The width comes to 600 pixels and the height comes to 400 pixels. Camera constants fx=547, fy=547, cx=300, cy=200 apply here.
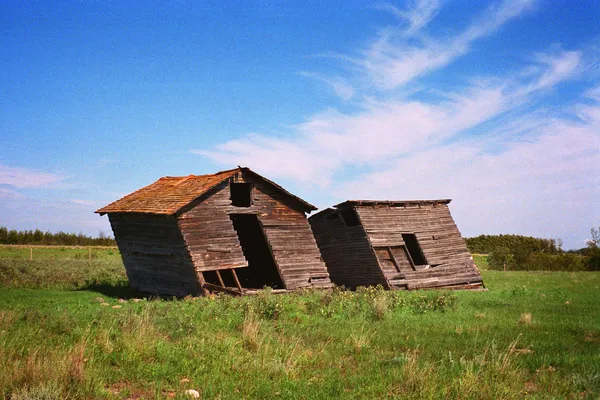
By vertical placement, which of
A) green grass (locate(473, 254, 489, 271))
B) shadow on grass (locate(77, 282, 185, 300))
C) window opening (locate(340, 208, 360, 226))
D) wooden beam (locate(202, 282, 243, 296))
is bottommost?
shadow on grass (locate(77, 282, 185, 300))

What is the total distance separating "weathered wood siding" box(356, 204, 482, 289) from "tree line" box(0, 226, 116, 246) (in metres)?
39.3

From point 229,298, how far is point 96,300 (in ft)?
17.9

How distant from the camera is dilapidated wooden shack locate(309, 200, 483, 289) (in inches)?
1001

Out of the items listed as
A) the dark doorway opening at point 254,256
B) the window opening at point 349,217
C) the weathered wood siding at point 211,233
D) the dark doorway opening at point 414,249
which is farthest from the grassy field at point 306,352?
the dark doorway opening at point 254,256

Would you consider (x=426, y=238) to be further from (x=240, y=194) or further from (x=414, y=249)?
(x=240, y=194)

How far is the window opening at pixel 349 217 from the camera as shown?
87.4 feet

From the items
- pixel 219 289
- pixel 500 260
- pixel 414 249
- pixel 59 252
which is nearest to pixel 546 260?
pixel 500 260

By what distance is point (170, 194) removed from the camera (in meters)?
22.7

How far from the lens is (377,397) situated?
755 centimetres

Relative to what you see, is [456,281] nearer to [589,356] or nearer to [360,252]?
[360,252]

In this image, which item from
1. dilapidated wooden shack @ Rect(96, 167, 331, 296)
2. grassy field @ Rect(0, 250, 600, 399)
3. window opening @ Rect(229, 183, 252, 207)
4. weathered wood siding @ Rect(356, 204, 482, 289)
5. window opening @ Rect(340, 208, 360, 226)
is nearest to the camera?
grassy field @ Rect(0, 250, 600, 399)

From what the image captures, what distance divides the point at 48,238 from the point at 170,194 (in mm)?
37532

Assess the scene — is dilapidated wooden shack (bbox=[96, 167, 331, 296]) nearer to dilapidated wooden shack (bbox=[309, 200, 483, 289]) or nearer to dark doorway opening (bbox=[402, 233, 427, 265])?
dilapidated wooden shack (bbox=[309, 200, 483, 289])

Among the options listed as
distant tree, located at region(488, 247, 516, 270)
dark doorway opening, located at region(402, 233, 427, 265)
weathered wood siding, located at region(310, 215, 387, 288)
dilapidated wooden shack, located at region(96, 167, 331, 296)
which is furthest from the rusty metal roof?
distant tree, located at region(488, 247, 516, 270)
